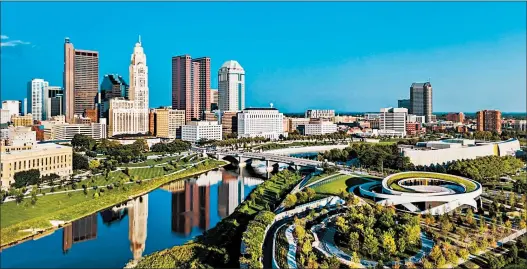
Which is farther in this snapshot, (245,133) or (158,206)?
(245,133)

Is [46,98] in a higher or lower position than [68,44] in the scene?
lower

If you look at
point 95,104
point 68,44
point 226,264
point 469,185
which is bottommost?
point 226,264

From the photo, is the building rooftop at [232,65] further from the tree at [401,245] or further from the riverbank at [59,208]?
the tree at [401,245]

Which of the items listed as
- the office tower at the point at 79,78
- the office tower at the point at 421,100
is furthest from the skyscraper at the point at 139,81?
Answer: the office tower at the point at 421,100

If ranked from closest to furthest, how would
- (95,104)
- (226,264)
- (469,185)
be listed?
1. (226,264)
2. (469,185)
3. (95,104)

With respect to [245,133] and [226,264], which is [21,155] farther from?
[245,133]

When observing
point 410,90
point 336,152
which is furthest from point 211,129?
point 410,90

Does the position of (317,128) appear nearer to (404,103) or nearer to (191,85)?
(191,85)
